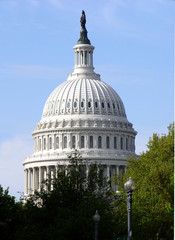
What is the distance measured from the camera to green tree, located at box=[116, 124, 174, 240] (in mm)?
81875

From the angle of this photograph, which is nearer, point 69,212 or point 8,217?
point 69,212

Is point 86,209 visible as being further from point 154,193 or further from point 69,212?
point 154,193

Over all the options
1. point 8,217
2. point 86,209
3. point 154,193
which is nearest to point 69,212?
point 86,209

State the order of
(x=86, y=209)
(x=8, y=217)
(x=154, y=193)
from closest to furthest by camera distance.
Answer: (x=86, y=209) → (x=8, y=217) → (x=154, y=193)

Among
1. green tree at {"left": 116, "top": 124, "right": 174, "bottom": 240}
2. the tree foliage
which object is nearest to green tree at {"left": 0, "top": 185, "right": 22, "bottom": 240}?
the tree foliage

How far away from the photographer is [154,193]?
9175 centimetres

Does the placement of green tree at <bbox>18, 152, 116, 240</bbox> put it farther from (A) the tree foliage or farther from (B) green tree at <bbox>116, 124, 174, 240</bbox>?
(B) green tree at <bbox>116, 124, 174, 240</bbox>

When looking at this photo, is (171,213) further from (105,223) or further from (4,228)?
(4,228)

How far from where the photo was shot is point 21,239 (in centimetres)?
7856

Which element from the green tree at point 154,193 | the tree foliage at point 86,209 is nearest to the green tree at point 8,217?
the tree foliage at point 86,209

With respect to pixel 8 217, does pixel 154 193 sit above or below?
above

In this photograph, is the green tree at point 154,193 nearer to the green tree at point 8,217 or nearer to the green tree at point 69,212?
the green tree at point 69,212

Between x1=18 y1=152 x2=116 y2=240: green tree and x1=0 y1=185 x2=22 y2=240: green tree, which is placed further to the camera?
x1=0 y1=185 x2=22 y2=240: green tree

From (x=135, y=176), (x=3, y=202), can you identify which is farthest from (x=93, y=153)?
(x=3, y=202)
